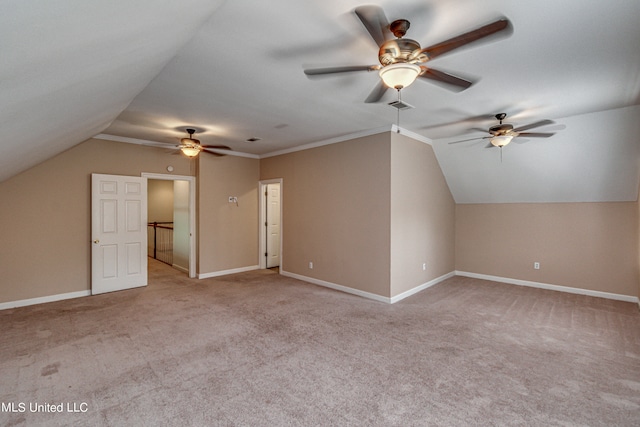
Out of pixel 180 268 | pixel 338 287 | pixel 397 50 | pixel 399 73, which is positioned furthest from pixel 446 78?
pixel 180 268

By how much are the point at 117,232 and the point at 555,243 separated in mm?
7786

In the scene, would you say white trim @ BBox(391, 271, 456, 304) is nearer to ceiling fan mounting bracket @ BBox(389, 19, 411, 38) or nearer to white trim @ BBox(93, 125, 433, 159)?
white trim @ BBox(93, 125, 433, 159)

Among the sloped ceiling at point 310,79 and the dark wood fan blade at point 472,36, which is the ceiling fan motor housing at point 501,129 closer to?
the sloped ceiling at point 310,79

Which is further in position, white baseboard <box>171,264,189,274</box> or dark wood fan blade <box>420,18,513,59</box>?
white baseboard <box>171,264,189,274</box>

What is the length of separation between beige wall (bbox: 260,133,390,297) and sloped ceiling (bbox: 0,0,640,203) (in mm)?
533

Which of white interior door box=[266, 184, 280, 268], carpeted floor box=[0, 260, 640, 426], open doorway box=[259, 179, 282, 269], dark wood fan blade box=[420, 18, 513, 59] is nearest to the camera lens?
dark wood fan blade box=[420, 18, 513, 59]

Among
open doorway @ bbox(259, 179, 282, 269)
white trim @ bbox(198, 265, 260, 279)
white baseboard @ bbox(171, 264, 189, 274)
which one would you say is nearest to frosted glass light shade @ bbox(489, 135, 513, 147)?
open doorway @ bbox(259, 179, 282, 269)

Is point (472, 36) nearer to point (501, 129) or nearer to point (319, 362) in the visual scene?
point (501, 129)

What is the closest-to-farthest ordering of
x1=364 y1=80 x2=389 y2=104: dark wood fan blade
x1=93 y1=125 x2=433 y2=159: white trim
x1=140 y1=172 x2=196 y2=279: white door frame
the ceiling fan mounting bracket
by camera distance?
the ceiling fan mounting bracket
x1=364 y1=80 x2=389 y2=104: dark wood fan blade
x1=93 y1=125 x2=433 y2=159: white trim
x1=140 y1=172 x2=196 y2=279: white door frame

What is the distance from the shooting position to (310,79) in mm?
2740

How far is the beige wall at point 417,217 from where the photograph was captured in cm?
486

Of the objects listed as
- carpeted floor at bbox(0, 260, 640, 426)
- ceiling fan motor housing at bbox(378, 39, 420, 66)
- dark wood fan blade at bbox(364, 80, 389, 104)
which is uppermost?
ceiling fan motor housing at bbox(378, 39, 420, 66)

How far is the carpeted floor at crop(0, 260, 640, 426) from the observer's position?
2.24 metres

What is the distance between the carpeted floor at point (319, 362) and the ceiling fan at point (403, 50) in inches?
95.1
